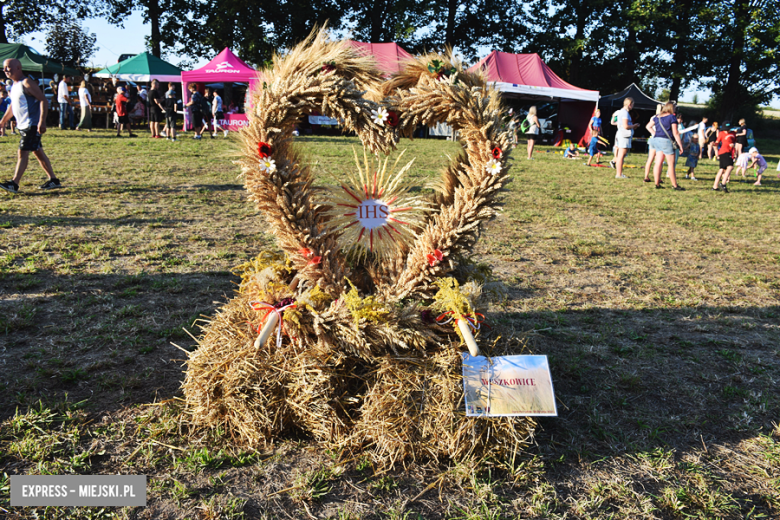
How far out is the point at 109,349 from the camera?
3453 mm

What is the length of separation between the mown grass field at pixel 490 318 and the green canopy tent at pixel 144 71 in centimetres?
1721

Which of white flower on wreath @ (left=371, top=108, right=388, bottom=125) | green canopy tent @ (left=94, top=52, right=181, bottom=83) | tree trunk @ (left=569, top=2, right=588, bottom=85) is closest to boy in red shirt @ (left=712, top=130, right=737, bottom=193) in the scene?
white flower on wreath @ (left=371, top=108, right=388, bottom=125)

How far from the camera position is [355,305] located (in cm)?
254

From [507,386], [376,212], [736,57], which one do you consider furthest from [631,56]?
[507,386]

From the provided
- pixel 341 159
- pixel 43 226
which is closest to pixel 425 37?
pixel 341 159

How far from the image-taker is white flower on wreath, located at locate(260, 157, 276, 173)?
2545 mm

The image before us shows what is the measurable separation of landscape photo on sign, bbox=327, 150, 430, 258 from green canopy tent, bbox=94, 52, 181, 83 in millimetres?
23205

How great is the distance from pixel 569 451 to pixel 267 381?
1.58 metres

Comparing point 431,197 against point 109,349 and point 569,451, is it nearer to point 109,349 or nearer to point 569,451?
point 569,451

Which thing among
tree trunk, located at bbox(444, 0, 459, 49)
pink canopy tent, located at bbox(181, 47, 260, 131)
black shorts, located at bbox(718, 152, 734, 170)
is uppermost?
tree trunk, located at bbox(444, 0, 459, 49)

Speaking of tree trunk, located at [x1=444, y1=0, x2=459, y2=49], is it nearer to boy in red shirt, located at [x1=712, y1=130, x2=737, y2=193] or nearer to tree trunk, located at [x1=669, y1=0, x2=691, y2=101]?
tree trunk, located at [x1=669, y1=0, x2=691, y2=101]

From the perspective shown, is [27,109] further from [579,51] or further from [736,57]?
[736,57]

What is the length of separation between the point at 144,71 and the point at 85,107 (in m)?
5.16

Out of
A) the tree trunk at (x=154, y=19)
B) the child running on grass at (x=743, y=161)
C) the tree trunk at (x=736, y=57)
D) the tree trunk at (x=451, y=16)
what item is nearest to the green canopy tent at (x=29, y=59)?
the tree trunk at (x=154, y=19)
